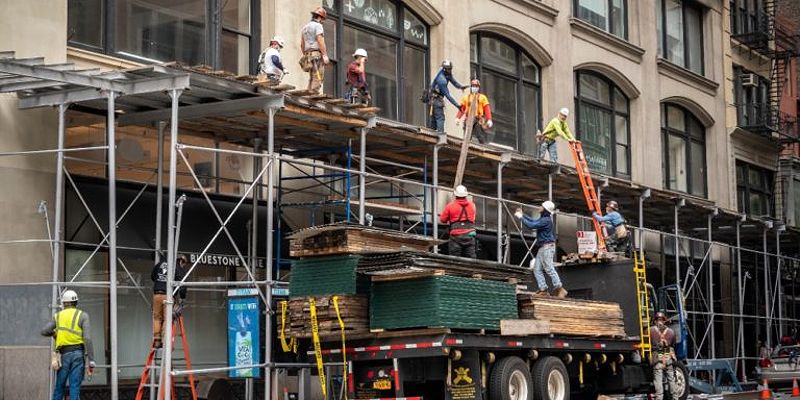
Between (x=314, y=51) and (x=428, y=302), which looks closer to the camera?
(x=428, y=302)

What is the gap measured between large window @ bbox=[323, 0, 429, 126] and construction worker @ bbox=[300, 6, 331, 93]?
10.9 feet

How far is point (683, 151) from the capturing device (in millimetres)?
42844

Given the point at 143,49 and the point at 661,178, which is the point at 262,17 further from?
the point at 661,178

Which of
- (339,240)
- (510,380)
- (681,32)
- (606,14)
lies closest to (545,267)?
(510,380)

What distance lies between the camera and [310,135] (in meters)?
24.1

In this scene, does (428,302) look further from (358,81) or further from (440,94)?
(440,94)

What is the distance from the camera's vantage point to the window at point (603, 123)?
37125 millimetres

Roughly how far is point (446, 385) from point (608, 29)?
71.1ft

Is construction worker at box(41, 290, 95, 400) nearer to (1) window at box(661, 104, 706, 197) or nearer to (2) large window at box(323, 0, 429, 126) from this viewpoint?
(2) large window at box(323, 0, 429, 126)

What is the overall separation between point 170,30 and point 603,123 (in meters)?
17.7

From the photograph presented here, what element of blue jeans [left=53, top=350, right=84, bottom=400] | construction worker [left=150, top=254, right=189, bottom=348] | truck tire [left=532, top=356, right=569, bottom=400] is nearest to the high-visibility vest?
blue jeans [left=53, top=350, right=84, bottom=400]

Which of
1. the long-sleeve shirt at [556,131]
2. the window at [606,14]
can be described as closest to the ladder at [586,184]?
the long-sleeve shirt at [556,131]

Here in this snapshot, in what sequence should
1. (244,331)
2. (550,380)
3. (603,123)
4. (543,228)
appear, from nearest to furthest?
1. (244,331)
2. (550,380)
3. (543,228)
4. (603,123)

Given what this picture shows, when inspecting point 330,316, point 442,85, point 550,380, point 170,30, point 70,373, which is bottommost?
point 550,380
